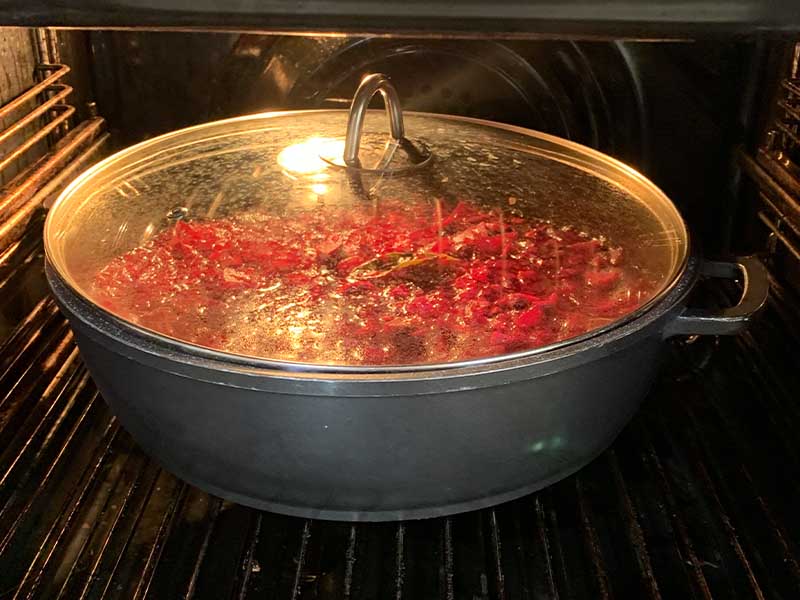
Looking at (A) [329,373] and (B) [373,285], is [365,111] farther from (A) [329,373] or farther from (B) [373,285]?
(A) [329,373]

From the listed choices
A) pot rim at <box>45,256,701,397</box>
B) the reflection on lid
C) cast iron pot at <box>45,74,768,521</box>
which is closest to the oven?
cast iron pot at <box>45,74,768,521</box>

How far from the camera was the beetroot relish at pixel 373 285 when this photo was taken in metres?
1.06

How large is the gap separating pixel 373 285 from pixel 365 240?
0.13 meters

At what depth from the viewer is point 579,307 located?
1.14m

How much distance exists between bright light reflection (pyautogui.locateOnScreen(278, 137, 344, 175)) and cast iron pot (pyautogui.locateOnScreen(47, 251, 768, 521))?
1.58 ft

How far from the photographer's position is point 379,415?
99cm

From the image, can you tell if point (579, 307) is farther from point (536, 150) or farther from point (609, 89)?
point (609, 89)

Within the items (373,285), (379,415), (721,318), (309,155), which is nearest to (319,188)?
(309,155)

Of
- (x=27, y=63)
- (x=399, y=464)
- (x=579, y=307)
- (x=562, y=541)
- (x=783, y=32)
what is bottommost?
(x=562, y=541)

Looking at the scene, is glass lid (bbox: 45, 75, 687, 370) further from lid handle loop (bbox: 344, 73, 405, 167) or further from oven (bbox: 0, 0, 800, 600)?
oven (bbox: 0, 0, 800, 600)

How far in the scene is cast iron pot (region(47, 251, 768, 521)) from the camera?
3.19ft

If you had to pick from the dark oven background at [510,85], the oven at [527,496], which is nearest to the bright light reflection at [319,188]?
the oven at [527,496]

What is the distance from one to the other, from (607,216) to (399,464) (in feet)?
1.84

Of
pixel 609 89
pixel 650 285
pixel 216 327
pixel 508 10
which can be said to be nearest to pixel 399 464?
pixel 216 327
